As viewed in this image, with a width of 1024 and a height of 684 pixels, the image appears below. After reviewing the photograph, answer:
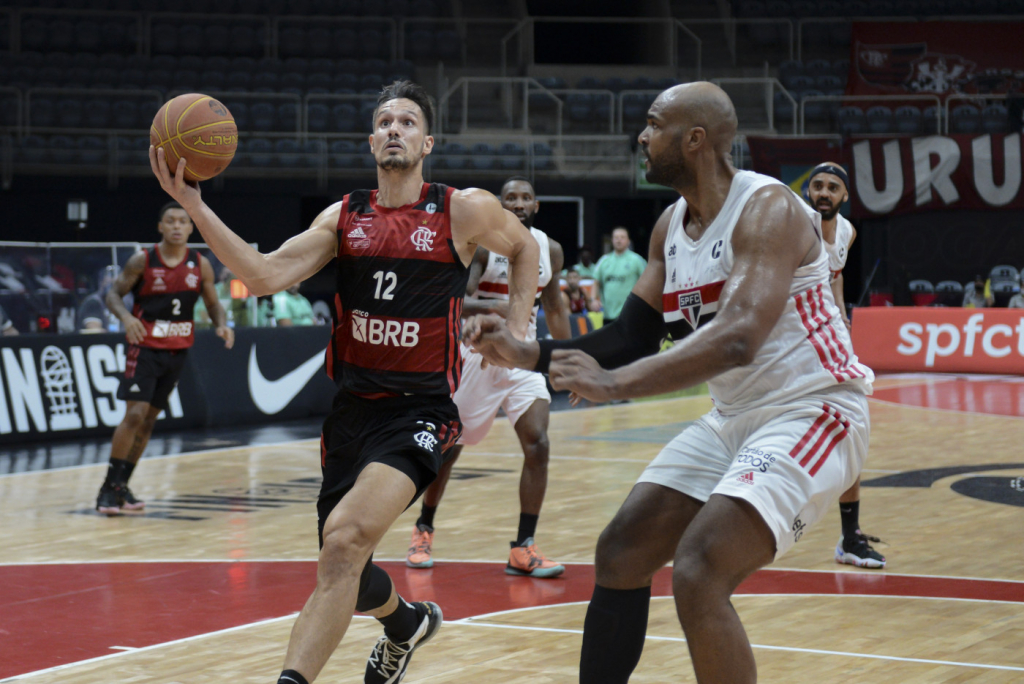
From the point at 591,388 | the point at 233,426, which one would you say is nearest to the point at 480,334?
the point at 591,388

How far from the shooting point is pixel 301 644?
3611 millimetres

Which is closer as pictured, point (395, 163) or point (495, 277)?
point (395, 163)

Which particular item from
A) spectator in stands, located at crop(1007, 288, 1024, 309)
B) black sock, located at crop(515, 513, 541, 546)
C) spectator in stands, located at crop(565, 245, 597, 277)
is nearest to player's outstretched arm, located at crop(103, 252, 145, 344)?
black sock, located at crop(515, 513, 541, 546)

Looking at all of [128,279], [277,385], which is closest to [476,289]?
[128,279]

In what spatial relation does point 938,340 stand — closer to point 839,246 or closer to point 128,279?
point 839,246

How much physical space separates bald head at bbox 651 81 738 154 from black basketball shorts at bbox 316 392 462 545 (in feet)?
4.53

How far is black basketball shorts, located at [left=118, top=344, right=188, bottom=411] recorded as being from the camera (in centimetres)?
861

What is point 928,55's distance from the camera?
2448 cm

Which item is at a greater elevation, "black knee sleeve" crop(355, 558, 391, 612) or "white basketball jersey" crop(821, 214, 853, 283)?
"white basketball jersey" crop(821, 214, 853, 283)

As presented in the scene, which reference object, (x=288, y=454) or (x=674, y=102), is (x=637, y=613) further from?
(x=288, y=454)

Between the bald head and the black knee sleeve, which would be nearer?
the bald head

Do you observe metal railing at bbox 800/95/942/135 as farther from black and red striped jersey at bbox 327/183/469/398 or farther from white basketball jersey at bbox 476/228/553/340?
black and red striped jersey at bbox 327/183/469/398

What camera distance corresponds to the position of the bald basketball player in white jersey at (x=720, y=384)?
3.20 m

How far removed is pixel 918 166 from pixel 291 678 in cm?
1884
